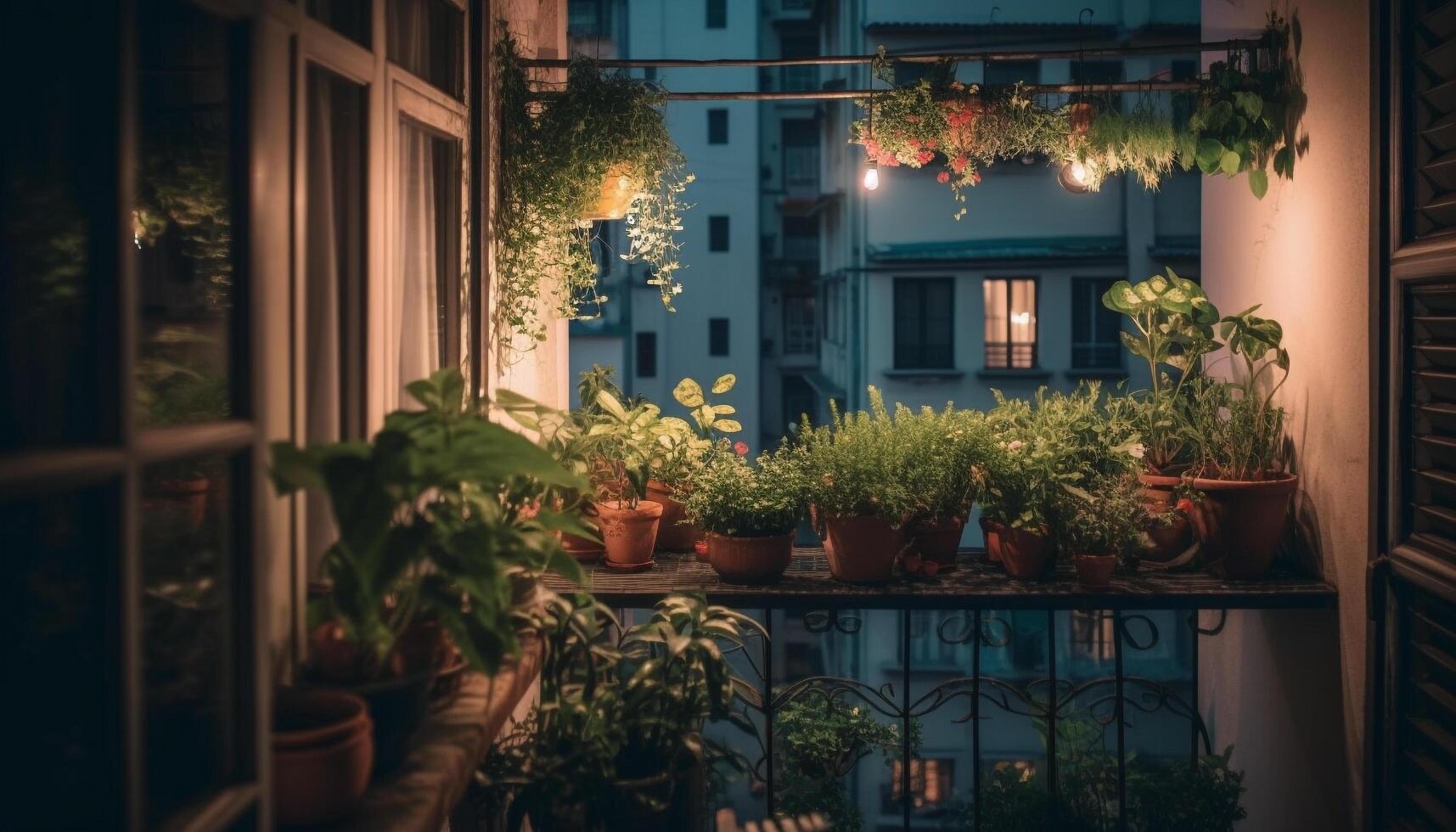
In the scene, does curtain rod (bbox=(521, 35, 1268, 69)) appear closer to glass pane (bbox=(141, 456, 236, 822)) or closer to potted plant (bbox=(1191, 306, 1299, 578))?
potted plant (bbox=(1191, 306, 1299, 578))

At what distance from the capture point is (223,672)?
1.72 m

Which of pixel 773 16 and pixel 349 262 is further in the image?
pixel 773 16

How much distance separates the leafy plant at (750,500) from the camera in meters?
3.50

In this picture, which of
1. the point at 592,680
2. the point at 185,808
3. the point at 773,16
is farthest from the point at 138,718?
the point at 773,16

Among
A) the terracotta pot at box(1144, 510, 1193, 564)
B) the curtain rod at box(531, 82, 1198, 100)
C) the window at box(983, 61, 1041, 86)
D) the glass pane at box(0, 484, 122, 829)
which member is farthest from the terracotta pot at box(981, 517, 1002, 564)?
the window at box(983, 61, 1041, 86)

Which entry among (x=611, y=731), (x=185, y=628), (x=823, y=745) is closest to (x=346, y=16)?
(x=185, y=628)

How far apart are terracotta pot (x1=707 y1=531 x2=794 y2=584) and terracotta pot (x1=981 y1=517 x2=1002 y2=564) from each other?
25.7 inches

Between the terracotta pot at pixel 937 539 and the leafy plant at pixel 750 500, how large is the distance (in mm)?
387

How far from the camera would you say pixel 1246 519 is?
11.5 feet

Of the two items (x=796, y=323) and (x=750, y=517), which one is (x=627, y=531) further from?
(x=796, y=323)

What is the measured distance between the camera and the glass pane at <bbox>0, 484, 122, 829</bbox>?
1307 millimetres

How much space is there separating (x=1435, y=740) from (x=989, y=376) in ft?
43.7

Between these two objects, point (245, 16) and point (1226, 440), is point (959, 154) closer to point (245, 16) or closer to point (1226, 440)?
point (1226, 440)

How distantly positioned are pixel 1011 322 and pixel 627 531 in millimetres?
12979
